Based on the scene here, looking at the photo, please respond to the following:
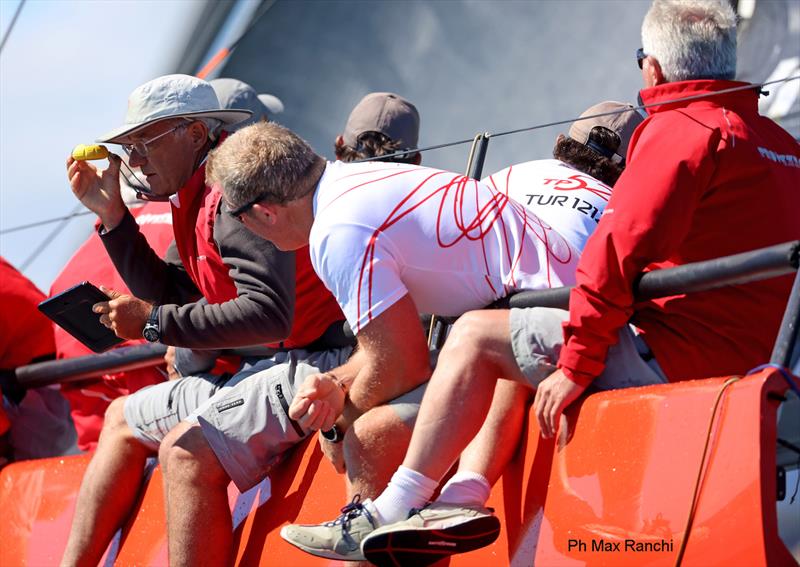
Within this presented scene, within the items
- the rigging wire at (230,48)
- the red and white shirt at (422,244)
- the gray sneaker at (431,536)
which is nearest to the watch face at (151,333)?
the red and white shirt at (422,244)

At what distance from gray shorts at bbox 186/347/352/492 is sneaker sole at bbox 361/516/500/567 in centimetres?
77

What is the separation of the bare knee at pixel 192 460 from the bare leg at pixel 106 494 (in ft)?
1.41

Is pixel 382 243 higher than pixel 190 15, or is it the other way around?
pixel 382 243

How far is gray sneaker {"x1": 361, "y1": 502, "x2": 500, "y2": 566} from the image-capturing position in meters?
2.58

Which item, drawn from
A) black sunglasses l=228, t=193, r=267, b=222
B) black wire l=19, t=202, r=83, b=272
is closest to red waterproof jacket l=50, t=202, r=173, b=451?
black sunglasses l=228, t=193, r=267, b=222

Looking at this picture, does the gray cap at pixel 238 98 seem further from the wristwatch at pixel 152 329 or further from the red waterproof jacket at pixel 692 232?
the red waterproof jacket at pixel 692 232

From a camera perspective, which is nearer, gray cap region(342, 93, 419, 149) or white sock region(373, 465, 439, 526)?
white sock region(373, 465, 439, 526)

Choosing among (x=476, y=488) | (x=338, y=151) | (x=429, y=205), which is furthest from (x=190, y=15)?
(x=476, y=488)

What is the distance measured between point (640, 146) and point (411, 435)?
0.75 meters

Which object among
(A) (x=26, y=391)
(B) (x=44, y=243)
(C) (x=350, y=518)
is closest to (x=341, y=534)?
(C) (x=350, y=518)

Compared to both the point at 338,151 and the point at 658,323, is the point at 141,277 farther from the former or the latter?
the point at 658,323

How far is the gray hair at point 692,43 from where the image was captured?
2.88m

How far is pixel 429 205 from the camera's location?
2.95 m

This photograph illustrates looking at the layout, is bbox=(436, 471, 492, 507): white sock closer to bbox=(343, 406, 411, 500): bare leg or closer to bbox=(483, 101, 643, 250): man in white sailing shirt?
bbox=(343, 406, 411, 500): bare leg
